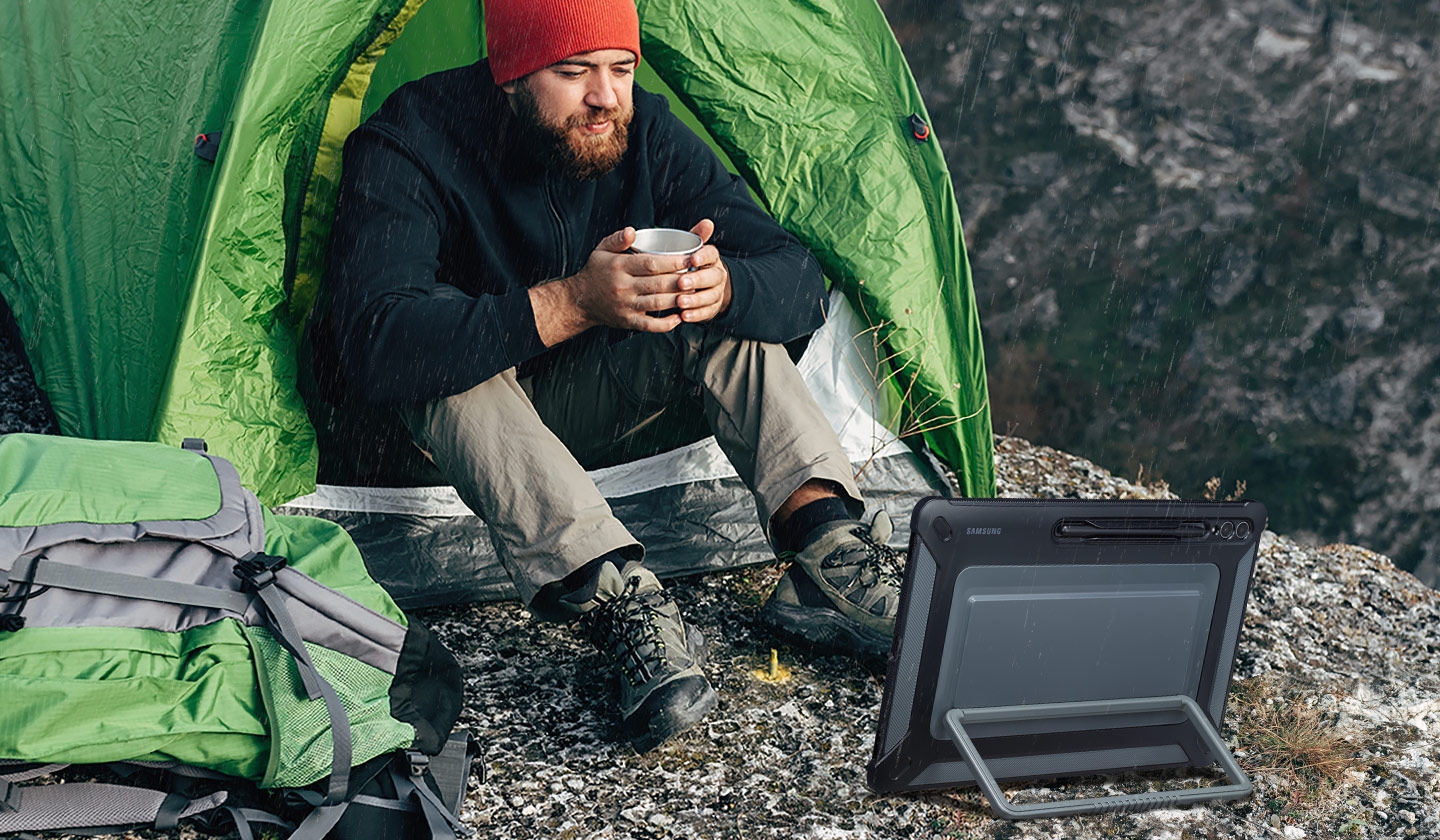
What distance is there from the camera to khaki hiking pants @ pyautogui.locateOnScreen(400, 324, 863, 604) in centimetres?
211

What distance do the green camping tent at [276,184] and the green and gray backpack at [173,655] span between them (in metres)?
0.55

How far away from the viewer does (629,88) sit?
2.52 meters

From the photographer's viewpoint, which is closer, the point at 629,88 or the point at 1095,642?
the point at 1095,642

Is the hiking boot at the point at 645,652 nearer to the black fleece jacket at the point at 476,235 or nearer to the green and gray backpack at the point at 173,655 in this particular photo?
the green and gray backpack at the point at 173,655

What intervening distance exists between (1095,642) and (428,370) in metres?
1.23

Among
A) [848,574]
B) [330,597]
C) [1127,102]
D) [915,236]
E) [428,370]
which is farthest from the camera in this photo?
[1127,102]

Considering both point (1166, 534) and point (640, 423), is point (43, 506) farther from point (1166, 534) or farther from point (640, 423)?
point (1166, 534)

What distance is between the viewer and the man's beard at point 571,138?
7.99 ft

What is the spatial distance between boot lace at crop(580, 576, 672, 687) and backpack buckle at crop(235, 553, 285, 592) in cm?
60

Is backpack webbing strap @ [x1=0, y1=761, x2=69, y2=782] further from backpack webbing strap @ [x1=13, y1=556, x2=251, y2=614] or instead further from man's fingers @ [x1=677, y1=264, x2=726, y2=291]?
man's fingers @ [x1=677, y1=264, x2=726, y2=291]

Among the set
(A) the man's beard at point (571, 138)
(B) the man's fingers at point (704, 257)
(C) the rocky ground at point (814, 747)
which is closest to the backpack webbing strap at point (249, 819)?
(C) the rocky ground at point (814, 747)

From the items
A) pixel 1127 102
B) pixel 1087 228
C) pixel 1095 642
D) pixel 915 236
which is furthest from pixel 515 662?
pixel 1127 102

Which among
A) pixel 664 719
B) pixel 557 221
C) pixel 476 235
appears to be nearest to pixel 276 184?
pixel 476 235

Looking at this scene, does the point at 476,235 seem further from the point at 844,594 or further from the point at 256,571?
the point at 844,594
